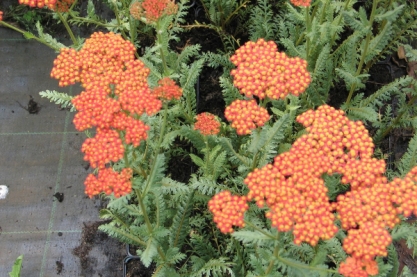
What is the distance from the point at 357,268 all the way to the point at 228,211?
725mm

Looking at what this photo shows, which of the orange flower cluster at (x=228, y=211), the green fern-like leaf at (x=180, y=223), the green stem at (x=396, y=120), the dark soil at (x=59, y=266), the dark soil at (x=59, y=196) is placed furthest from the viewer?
the dark soil at (x=59, y=196)

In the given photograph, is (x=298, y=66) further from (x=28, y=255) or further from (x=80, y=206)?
(x=28, y=255)

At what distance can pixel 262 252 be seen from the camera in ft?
9.11

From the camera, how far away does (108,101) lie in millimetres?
2689

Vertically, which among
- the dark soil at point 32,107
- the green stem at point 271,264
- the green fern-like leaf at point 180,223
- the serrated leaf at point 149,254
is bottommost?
the dark soil at point 32,107

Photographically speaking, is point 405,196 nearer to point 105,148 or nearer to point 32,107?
point 105,148

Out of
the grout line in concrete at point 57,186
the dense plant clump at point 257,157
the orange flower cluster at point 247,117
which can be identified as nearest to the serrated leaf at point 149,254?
the dense plant clump at point 257,157

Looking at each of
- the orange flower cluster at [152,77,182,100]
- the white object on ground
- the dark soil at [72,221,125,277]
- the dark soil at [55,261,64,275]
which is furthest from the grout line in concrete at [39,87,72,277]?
the orange flower cluster at [152,77,182,100]

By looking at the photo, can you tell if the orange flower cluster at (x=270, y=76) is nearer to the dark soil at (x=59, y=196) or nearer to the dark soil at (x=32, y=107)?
the dark soil at (x=59, y=196)

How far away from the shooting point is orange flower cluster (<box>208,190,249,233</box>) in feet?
8.13

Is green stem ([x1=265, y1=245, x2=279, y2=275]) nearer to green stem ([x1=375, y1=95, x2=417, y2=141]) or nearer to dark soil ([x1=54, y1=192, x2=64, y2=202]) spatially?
green stem ([x1=375, y1=95, x2=417, y2=141])

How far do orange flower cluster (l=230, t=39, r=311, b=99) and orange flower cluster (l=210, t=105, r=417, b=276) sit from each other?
313mm

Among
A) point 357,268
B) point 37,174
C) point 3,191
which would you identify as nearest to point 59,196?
point 37,174

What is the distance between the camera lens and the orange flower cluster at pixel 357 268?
93.1 inches
